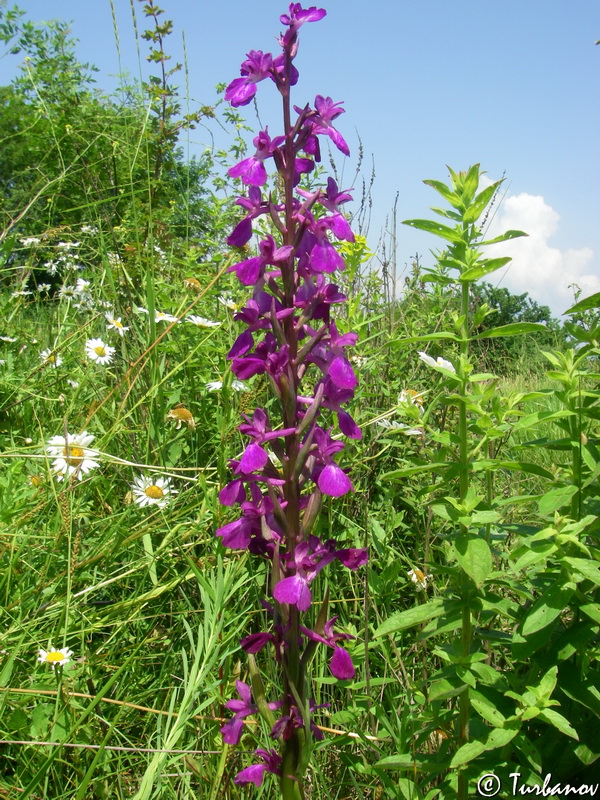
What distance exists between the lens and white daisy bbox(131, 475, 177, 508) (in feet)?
7.47

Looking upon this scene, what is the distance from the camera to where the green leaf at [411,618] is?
1406 millimetres

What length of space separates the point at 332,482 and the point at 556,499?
562 mm

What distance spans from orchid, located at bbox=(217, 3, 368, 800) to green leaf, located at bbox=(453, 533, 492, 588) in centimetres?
21

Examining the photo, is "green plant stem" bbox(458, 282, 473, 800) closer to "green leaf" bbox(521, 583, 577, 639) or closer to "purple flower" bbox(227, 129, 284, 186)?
"green leaf" bbox(521, 583, 577, 639)

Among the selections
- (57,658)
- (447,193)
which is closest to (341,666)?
(57,658)

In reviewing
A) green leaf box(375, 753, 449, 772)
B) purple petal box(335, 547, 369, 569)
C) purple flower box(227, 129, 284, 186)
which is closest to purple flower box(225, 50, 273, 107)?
purple flower box(227, 129, 284, 186)

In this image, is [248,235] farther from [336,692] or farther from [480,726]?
[336,692]

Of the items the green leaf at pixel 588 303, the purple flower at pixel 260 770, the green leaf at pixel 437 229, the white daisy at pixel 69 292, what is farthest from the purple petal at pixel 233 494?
the white daisy at pixel 69 292

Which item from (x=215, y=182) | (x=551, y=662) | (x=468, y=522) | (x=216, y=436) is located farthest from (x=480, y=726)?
(x=215, y=182)

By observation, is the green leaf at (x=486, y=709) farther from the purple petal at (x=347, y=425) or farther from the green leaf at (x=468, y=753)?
the purple petal at (x=347, y=425)

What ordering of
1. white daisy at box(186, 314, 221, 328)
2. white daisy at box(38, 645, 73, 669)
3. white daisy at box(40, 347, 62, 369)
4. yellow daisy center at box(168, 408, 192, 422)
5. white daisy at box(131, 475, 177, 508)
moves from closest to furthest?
1. white daisy at box(38, 645, 73, 669)
2. white daisy at box(131, 475, 177, 508)
3. yellow daisy center at box(168, 408, 192, 422)
4. white daisy at box(40, 347, 62, 369)
5. white daisy at box(186, 314, 221, 328)

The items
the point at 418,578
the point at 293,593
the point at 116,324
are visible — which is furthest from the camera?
the point at 116,324

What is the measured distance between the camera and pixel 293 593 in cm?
125

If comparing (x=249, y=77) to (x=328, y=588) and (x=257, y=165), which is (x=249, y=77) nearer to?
(x=257, y=165)
